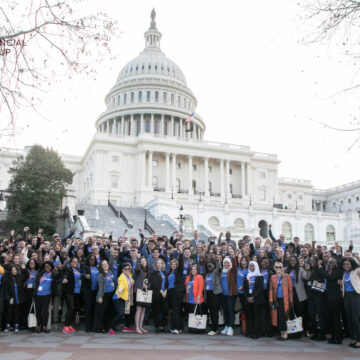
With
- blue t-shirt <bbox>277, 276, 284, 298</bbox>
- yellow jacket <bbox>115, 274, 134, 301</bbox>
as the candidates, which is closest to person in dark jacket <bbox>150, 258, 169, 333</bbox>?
yellow jacket <bbox>115, 274, 134, 301</bbox>

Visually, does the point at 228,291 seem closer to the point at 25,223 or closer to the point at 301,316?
the point at 301,316

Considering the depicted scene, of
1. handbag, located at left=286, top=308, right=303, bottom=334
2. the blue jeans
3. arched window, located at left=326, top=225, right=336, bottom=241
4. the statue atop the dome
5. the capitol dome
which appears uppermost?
the statue atop the dome

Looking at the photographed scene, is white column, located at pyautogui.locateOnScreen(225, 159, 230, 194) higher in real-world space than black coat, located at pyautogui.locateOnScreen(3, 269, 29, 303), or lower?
higher

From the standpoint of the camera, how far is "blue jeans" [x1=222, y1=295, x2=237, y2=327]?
12680mm

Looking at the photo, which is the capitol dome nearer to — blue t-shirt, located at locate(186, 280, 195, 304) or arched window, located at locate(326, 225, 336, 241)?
arched window, located at locate(326, 225, 336, 241)

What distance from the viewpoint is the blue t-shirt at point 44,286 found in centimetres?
1270

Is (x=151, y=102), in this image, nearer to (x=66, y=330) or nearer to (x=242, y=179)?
(x=242, y=179)

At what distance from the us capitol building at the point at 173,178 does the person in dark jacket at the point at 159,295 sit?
58.6 feet

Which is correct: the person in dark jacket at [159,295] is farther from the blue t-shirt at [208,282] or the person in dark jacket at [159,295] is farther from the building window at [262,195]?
the building window at [262,195]

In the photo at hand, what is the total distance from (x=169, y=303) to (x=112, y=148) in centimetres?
6166

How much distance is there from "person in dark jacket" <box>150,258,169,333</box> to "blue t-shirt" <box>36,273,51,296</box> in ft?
9.81

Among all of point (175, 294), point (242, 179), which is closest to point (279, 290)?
point (175, 294)

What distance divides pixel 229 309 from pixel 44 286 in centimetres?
540

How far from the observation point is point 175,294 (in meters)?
13.0
